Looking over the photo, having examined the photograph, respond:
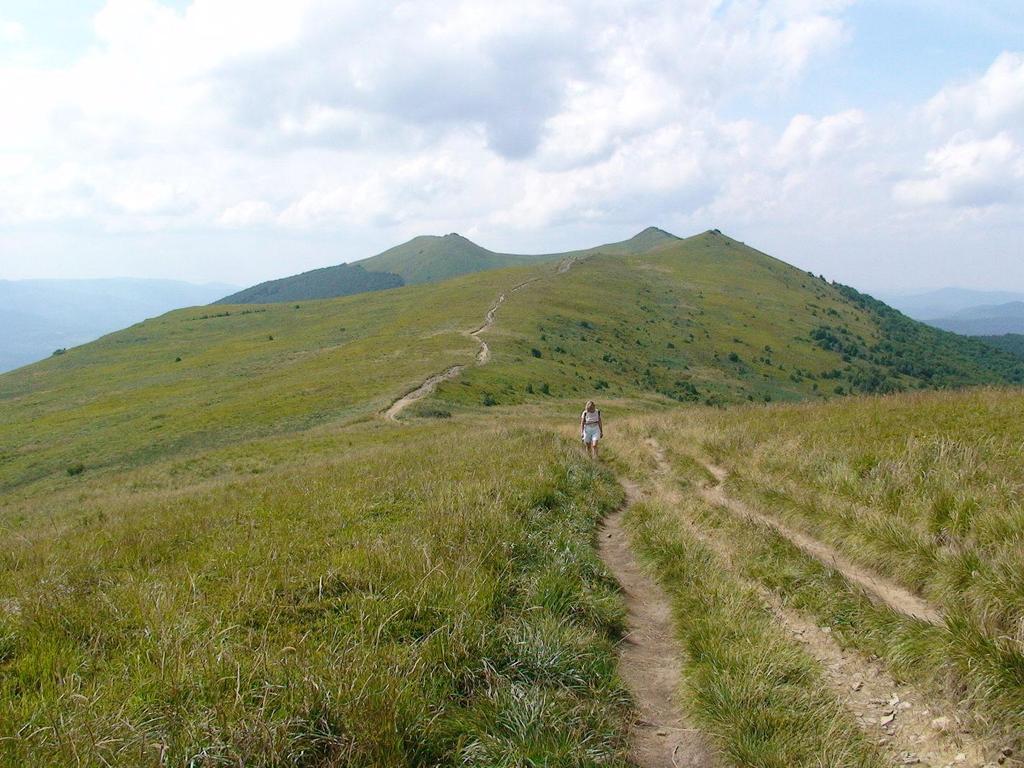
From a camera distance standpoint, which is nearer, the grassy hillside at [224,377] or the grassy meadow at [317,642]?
the grassy meadow at [317,642]

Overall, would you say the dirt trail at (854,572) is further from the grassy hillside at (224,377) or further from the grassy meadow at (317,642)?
the grassy hillside at (224,377)

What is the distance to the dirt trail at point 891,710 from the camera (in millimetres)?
3980

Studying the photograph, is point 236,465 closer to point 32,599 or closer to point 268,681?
point 32,599

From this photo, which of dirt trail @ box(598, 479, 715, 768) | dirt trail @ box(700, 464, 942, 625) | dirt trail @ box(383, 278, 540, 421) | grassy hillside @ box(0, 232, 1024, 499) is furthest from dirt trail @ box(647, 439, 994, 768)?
grassy hillside @ box(0, 232, 1024, 499)

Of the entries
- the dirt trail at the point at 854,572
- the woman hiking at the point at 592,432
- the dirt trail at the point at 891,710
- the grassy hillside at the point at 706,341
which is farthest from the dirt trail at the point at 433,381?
the dirt trail at the point at 891,710

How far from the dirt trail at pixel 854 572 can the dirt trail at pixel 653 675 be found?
209 centimetres

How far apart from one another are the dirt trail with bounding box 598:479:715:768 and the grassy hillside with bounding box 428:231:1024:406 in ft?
110

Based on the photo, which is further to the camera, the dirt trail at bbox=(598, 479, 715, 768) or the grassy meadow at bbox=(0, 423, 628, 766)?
the dirt trail at bbox=(598, 479, 715, 768)

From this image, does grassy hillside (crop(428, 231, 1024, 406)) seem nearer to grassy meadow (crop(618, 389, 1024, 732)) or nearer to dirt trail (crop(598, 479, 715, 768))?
grassy meadow (crop(618, 389, 1024, 732))

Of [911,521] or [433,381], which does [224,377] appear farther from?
[911,521]

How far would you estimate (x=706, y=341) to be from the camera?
98562 mm

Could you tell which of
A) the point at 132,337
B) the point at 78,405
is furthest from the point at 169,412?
the point at 132,337

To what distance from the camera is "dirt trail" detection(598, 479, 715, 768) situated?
14.2 ft

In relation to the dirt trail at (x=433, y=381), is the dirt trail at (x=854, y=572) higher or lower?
lower
